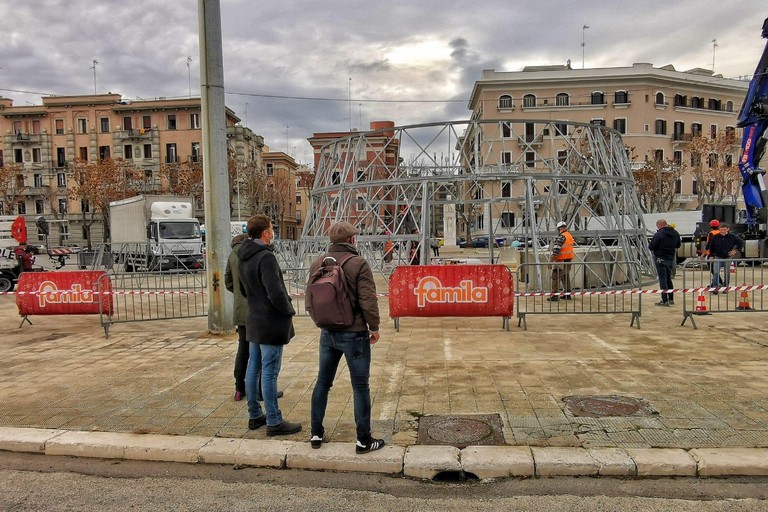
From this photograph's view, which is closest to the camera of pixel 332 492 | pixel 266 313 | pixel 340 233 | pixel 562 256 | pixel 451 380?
pixel 332 492

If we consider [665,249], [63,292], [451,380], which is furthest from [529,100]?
[451,380]

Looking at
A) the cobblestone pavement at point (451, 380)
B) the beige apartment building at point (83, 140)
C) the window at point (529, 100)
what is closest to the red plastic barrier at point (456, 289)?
the cobblestone pavement at point (451, 380)

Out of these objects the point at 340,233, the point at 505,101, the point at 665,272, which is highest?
the point at 505,101

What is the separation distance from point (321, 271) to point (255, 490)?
1.75 meters

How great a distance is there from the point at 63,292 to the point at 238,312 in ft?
22.5

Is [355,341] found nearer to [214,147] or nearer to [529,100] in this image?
[214,147]

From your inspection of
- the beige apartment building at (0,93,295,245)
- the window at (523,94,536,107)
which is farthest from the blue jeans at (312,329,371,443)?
the beige apartment building at (0,93,295,245)

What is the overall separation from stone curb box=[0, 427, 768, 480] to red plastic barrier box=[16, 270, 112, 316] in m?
5.95

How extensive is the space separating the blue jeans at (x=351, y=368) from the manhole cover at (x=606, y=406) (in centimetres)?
226

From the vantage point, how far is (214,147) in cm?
895

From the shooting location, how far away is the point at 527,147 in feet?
47.9

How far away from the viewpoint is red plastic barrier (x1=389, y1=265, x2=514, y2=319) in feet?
30.3

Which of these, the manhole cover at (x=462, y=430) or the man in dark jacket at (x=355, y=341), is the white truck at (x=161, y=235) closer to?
the manhole cover at (x=462, y=430)

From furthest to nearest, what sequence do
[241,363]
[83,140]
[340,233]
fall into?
[83,140], [241,363], [340,233]
